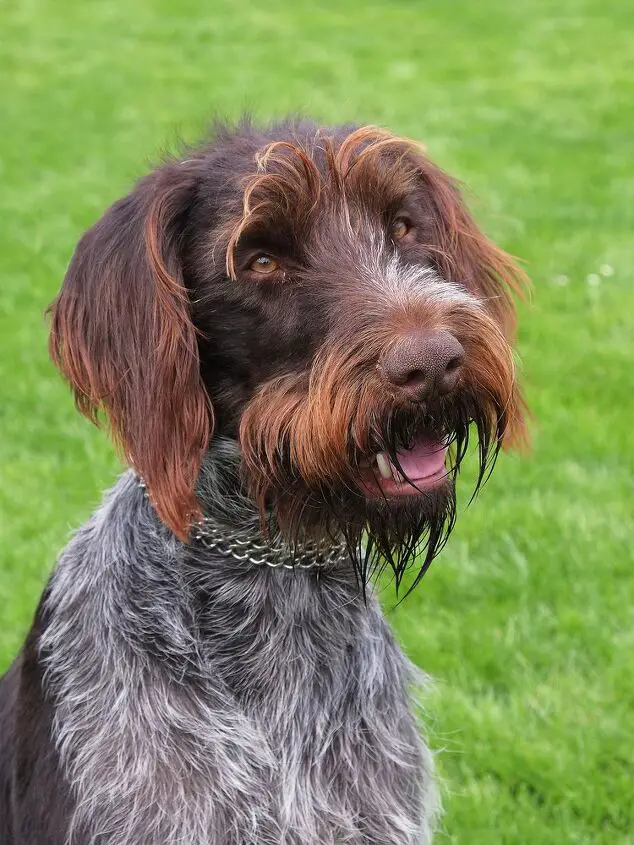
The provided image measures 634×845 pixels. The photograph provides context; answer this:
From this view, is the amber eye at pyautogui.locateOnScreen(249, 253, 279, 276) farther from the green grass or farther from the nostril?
the green grass

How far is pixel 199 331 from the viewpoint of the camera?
2.55 meters

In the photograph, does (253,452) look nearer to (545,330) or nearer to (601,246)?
(545,330)

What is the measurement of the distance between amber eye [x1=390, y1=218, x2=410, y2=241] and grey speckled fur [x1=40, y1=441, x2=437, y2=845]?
2.13ft

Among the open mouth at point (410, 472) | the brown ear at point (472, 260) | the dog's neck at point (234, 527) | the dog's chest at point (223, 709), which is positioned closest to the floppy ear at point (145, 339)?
the dog's neck at point (234, 527)

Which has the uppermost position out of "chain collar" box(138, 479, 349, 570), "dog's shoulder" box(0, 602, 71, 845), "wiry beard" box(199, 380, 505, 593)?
"wiry beard" box(199, 380, 505, 593)

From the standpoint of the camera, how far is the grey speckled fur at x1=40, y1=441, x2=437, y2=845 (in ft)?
8.42

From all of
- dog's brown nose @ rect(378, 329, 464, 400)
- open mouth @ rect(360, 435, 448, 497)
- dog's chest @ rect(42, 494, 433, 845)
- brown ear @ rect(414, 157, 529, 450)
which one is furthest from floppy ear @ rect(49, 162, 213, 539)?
brown ear @ rect(414, 157, 529, 450)

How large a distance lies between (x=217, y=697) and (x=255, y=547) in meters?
0.35

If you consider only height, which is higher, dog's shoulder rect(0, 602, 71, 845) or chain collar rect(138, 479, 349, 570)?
chain collar rect(138, 479, 349, 570)

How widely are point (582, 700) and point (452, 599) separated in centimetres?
65

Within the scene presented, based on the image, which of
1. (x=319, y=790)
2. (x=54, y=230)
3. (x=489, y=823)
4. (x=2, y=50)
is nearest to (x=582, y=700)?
(x=489, y=823)

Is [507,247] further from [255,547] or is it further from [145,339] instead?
[145,339]

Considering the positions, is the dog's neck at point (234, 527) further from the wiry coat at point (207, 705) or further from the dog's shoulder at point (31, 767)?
the dog's shoulder at point (31, 767)

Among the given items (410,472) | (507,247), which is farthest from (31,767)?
(507,247)
